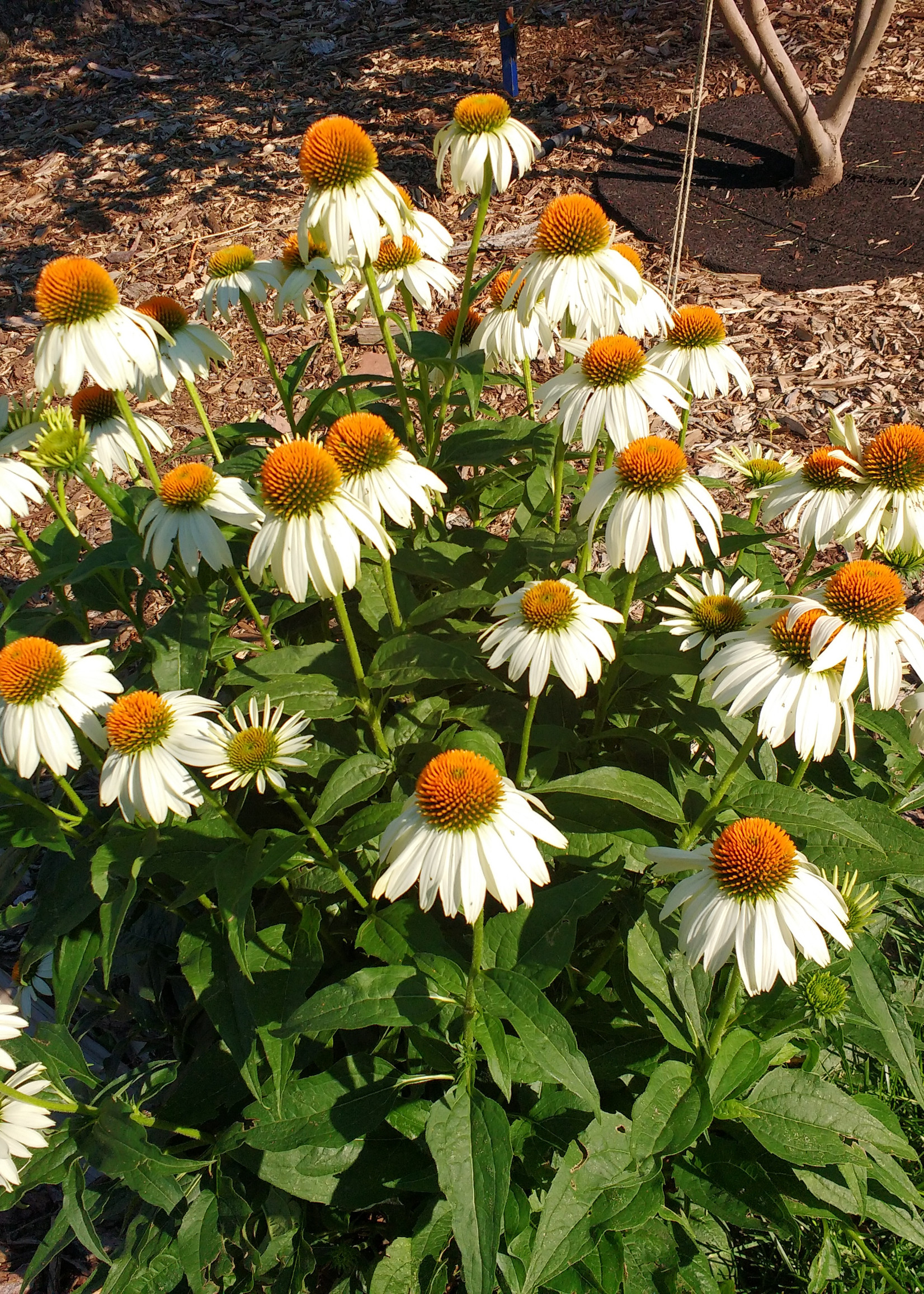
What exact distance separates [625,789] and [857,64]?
17.6 feet

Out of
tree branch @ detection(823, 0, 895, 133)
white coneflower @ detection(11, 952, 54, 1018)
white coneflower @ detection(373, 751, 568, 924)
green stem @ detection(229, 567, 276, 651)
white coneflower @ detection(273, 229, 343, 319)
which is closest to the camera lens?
white coneflower @ detection(373, 751, 568, 924)

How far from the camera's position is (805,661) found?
183 centimetres

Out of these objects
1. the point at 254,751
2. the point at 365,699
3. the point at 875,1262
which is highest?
the point at 254,751

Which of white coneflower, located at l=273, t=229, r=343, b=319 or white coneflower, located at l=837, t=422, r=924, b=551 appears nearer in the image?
white coneflower, located at l=837, t=422, r=924, b=551

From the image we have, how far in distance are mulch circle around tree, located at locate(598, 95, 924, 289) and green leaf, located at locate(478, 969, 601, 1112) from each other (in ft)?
15.2

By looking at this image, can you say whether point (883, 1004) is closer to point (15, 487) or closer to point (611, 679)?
point (611, 679)


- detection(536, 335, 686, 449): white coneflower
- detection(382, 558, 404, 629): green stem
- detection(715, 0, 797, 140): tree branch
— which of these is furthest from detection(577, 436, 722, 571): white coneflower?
detection(715, 0, 797, 140): tree branch

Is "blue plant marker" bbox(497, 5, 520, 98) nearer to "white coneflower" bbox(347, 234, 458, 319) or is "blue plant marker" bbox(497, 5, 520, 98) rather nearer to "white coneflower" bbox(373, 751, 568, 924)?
"white coneflower" bbox(347, 234, 458, 319)

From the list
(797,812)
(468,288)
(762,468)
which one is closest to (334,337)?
(468,288)

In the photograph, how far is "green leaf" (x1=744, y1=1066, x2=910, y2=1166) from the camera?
1.91 m

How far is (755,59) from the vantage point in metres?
5.57

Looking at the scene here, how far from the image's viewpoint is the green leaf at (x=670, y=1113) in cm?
184

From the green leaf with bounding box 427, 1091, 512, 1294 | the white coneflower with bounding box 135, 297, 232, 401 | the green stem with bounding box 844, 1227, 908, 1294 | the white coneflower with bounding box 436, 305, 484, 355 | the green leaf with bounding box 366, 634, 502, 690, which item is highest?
the white coneflower with bounding box 135, 297, 232, 401

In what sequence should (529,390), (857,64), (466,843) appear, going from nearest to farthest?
(466,843)
(529,390)
(857,64)
